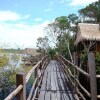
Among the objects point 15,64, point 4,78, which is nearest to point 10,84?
point 4,78

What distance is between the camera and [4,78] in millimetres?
22016

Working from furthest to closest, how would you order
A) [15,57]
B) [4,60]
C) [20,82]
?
[15,57] < [4,60] < [20,82]

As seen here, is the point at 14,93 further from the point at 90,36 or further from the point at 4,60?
the point at 4,60

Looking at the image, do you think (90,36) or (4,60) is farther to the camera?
(4,60)

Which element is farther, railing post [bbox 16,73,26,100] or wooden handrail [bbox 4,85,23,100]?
railing post [bbox 16,73,26,100]

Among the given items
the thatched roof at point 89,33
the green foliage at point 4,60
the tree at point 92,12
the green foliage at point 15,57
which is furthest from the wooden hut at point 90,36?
the tree at point 92,12

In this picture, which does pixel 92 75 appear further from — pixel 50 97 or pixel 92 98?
pixel 50 97

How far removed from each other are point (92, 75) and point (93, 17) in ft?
108

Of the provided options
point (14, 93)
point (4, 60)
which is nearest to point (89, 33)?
point (4, 60)

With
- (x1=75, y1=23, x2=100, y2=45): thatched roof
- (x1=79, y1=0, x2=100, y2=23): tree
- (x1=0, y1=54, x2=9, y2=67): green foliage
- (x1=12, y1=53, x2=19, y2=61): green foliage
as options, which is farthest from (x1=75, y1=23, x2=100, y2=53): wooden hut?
(x1=79, y1=0, x2=100, y2=23): tree

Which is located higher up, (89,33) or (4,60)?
(89,33)

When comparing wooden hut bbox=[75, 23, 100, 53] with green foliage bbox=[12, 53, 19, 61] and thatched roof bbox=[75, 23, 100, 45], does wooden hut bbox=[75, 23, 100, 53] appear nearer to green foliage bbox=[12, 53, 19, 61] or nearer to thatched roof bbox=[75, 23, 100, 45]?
thatched roof bbox=[75, 23, 100, 45]

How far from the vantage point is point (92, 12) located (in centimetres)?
3669

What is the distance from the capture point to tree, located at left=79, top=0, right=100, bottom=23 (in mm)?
35750
